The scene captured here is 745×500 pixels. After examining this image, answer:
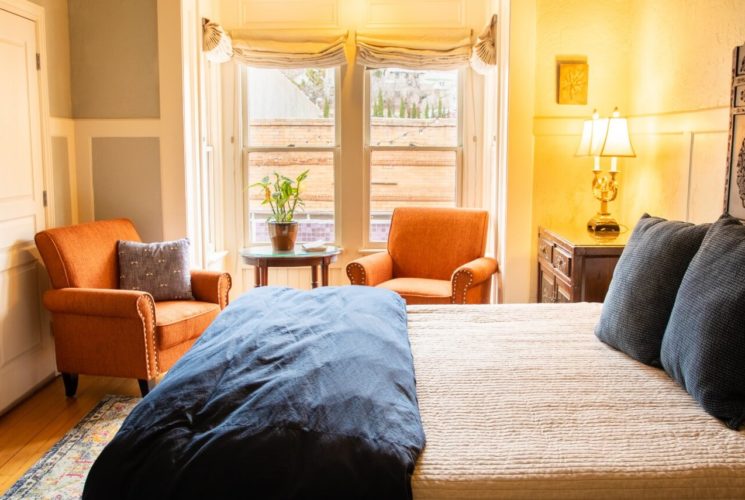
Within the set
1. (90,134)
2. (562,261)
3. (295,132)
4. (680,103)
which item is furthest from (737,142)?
(90,134)

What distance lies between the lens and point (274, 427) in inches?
58.8

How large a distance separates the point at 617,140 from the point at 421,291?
4.75ft

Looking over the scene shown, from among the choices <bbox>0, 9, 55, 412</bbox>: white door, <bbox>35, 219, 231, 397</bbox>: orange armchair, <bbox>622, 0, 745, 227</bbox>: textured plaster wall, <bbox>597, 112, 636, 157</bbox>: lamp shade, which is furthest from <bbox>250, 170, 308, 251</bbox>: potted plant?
<bbox>622, 0, 745, 227</bbox>: textured plaster wall

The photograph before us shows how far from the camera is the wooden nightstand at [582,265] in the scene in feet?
10.9

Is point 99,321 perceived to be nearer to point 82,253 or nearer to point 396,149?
point 82,253

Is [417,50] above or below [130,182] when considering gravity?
above

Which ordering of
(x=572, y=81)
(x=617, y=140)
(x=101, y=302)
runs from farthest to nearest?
(x=572, y=81)
(x=617, y=140)
(x=101, y=302)

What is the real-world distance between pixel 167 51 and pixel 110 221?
1135 millimetres

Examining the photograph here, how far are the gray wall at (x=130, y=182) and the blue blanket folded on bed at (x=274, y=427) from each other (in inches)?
100

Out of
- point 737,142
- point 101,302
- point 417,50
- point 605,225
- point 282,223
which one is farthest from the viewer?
point 417,50

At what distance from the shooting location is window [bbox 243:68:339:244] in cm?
520

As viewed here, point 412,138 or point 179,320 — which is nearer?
point 179,320

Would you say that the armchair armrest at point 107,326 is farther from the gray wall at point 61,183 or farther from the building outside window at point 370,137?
the building outside window at point 370,137

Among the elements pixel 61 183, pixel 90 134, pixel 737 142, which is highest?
pixel 90 134
